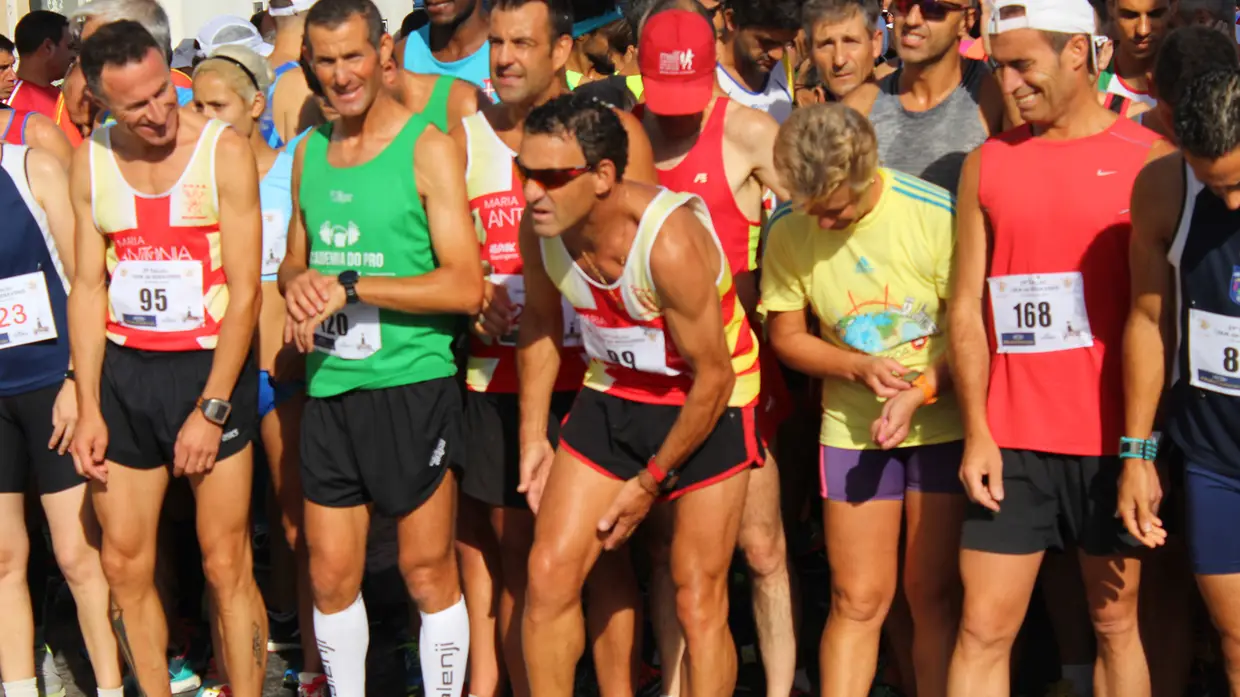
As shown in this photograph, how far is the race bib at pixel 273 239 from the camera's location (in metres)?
5.79

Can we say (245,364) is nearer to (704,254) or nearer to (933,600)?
(704,254)

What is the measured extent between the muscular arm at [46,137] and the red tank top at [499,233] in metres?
1.78

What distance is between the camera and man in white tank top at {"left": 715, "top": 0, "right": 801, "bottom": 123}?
6.05 metres

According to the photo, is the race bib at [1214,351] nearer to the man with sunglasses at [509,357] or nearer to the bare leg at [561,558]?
the bare leg at [561,558]

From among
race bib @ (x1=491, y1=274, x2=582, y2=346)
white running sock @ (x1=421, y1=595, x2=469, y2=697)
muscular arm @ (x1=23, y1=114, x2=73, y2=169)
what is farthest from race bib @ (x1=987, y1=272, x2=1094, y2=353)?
muscular arm @ (x1=23, y1=114, x2=73, y2=169)

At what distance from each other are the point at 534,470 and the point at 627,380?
1.58 ft

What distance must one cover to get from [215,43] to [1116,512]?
5.75 metres

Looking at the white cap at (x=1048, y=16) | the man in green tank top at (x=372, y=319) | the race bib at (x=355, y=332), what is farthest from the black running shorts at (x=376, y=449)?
the white cap at (x=1048, y=16)

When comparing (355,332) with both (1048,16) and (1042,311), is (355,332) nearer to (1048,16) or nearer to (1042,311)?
(1042,311)

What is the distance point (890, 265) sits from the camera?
4.68 meters

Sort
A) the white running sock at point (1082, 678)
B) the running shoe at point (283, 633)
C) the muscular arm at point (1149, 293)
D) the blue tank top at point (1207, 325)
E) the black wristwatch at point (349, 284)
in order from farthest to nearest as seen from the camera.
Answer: the running shoe at point (283, 633) < the white running sock at point (1082, 678) < the black wristwatch at point (349, 284) < the muscular arm at point (1149, 293) < the blue tank top at point (1207, 325)

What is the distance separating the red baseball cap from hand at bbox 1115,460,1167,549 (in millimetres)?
1877

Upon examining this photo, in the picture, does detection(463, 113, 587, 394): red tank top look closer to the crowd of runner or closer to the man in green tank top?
the crowd of runner

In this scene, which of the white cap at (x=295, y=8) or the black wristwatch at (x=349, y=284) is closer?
the black wristwatch at (x=349, y=284)
